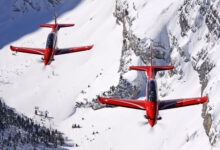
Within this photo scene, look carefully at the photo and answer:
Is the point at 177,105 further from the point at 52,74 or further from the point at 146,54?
the point at 52,74

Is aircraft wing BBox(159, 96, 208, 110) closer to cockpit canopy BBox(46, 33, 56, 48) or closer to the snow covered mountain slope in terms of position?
cockpit canopy BBox(46, 33, 56, 48)

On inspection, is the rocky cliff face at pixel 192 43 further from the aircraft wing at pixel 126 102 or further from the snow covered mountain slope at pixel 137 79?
the aircraft wing at pixel 126 102

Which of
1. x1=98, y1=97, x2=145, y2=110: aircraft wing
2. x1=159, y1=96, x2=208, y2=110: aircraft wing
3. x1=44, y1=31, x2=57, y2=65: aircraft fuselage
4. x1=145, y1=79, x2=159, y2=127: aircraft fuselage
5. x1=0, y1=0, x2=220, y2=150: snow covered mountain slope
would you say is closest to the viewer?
x1=145, y1=79, x2=159, y2=127: aircraft fuselage

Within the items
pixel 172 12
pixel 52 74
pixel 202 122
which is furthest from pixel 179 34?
pixel 52 74

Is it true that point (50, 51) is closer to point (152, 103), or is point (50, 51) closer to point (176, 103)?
point (152, 103)

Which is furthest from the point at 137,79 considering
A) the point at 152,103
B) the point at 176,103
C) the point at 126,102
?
the point at 152,103

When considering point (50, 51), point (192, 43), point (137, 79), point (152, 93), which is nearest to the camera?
point (152, 93)

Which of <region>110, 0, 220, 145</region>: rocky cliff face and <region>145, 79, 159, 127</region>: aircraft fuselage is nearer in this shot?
<region>145, 79, 159, 127</region>: aircraft fuselage

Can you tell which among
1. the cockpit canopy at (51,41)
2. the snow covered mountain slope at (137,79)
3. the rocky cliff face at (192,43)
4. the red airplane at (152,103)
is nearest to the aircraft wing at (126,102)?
the red airplane at (152,103)

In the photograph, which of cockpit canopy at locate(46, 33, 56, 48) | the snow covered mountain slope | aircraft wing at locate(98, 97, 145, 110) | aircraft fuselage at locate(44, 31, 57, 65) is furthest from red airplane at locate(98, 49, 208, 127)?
the snow covered mountain slope
